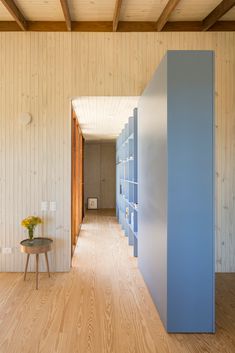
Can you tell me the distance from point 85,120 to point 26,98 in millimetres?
1897

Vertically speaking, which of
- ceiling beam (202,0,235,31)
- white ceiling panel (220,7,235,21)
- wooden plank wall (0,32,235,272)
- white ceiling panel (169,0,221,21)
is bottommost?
wooden plank wall (0,32,235,272)

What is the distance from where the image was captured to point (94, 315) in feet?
8.70

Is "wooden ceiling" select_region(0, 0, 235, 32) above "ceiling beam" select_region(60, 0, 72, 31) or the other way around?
above

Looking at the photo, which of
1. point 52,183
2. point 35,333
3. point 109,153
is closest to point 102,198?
point 109,153

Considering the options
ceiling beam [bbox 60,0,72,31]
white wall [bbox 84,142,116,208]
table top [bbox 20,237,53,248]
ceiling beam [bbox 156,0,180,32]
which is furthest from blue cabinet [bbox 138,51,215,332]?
white wall [bbox 84,142,116,208]

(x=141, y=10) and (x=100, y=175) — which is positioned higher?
(x=141, y=10)

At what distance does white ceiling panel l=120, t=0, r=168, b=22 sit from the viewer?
335 cm

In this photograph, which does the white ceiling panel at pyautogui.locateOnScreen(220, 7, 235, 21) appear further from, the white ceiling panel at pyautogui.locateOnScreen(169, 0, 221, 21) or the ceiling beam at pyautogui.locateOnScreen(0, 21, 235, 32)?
the white ceiling panel at pyautogui.locateOnScreen(169, 0, 221, 21)

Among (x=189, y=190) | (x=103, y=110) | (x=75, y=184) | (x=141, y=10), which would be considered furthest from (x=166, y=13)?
(x=75, y=184)

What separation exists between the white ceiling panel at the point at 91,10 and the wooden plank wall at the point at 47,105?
0.20 metres

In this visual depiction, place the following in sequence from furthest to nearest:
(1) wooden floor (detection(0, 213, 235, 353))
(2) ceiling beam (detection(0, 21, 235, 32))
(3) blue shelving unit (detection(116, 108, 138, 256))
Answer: (3) blue shelving unit (detection(116, 108, 138, 256)) → (2) ceiling beam (detection(0, 21, 235, 32)) → (1) wooden floor (detection(0, 213, 235, 353))

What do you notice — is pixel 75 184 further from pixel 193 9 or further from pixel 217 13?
pixel 217 13

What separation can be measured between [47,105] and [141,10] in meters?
1.71

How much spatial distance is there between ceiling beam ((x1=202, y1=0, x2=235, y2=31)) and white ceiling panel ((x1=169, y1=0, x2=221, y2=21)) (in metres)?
0.05
